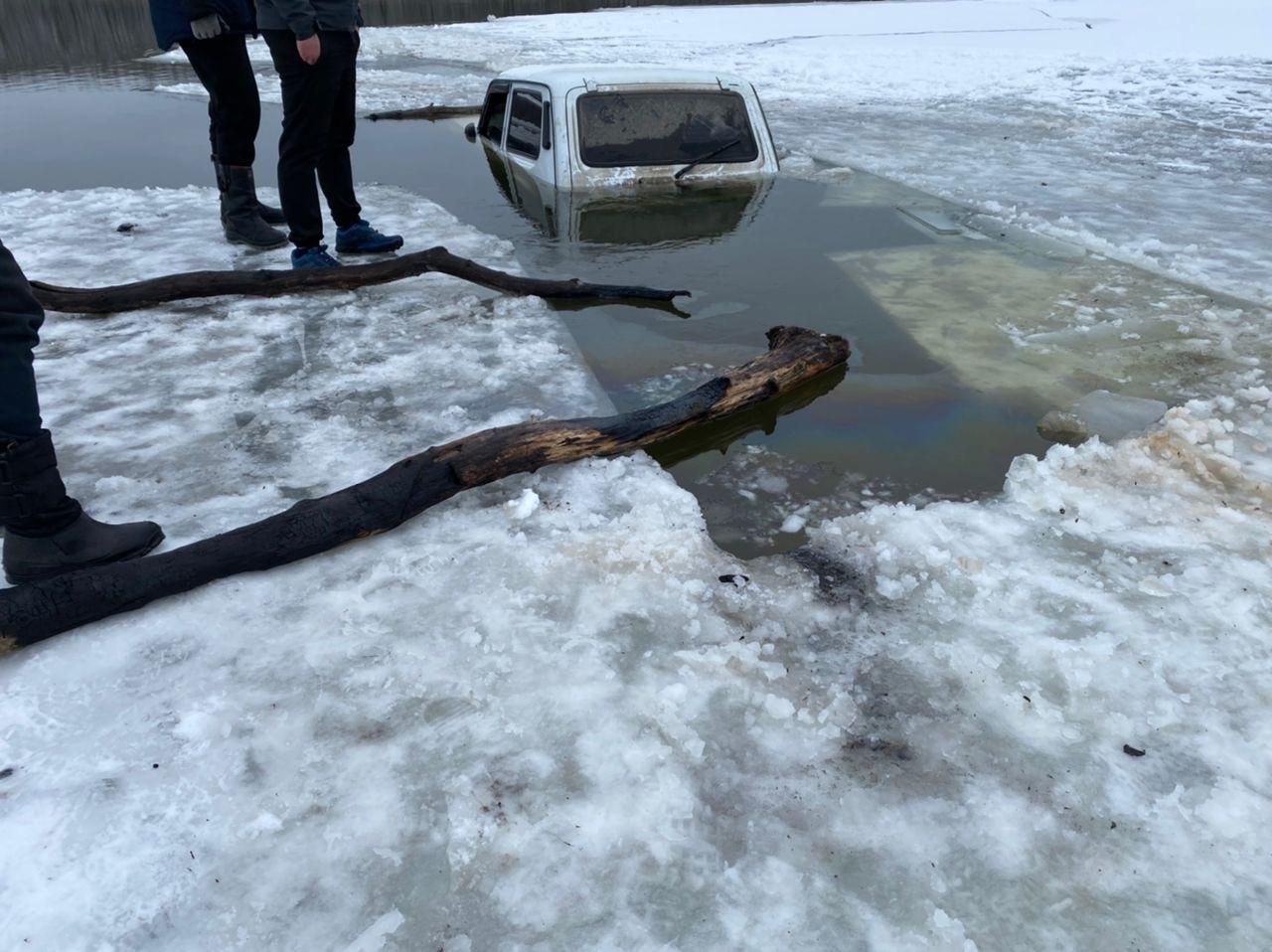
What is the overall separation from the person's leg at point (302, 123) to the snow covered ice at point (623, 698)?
1.04 metres

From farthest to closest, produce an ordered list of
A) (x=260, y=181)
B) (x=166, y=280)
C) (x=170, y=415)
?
(x=260, y=181) < (x=166, y=280) < (x=170, y=415)

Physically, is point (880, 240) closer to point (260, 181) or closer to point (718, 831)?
point (718, 831)

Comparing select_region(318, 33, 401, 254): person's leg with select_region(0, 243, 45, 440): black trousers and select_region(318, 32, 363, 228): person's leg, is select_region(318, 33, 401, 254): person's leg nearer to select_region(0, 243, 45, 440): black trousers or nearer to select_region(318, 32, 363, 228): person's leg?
select_region(318, 32, 363, 228): person's leg

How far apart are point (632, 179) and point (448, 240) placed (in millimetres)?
1472

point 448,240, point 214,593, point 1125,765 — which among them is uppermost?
point 448,240

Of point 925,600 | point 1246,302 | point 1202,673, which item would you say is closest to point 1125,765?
point 1202,673

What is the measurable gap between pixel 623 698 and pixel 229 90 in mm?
4617

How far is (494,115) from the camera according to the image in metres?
7.36

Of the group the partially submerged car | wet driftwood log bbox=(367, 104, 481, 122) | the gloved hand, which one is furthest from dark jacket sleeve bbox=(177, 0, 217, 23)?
wet driftwood log bbox=(367, 104, 481, 122)

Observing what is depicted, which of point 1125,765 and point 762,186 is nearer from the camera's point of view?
point 1125,765

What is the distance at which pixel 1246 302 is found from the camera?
14.9 feet

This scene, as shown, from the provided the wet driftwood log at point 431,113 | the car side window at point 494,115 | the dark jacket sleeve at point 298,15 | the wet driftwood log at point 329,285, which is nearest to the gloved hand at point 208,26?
the dark jacket sleeve at point 298,15

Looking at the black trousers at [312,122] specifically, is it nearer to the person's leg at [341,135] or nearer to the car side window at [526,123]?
the person's leg at [341,135]

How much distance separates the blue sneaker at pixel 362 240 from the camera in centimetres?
519
